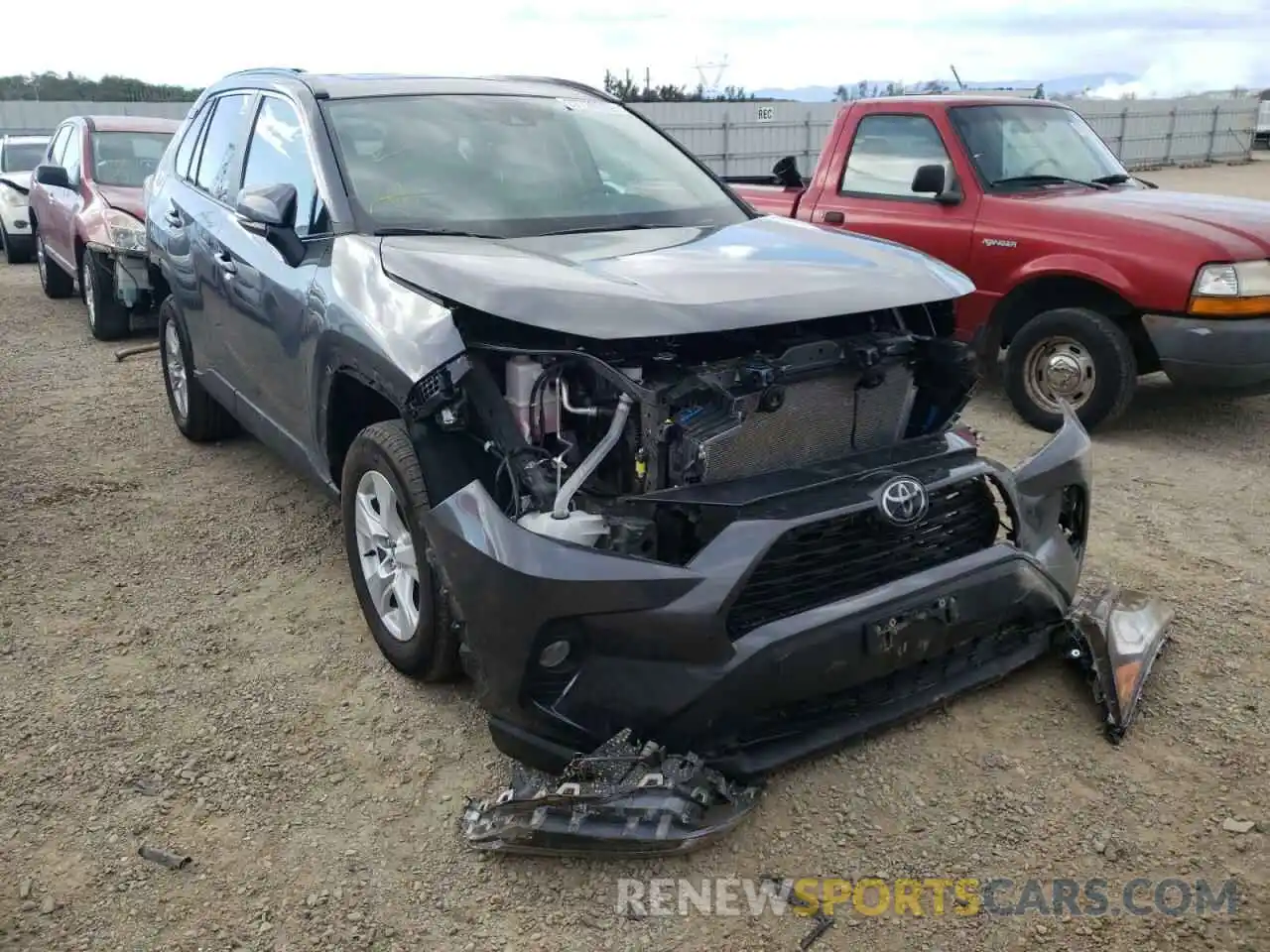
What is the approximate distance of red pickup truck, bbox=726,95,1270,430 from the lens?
5.53m

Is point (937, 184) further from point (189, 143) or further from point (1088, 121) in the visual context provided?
point (1088, 121)

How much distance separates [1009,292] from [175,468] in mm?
4801

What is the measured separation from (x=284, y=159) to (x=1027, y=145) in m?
4.74

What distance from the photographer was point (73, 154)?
31.9ft

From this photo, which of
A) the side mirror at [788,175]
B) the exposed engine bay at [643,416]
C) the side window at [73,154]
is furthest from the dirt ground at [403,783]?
Answer: the side window at [73,154]

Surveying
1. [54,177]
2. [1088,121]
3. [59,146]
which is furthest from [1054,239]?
[1088,121]

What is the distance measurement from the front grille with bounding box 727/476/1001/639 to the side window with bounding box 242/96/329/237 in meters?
2.05

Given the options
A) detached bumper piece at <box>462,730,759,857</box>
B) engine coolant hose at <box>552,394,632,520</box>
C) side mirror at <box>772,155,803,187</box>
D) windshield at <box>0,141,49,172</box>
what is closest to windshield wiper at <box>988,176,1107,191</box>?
side mirror at <box>772,155,803,187</box>

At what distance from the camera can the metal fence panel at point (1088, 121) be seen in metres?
22.5

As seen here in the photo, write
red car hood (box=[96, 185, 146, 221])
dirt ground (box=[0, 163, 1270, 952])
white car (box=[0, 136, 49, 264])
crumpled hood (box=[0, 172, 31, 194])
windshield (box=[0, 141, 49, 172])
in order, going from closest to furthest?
dirt ground (box=[0, 163, 1270, 952]) < red car hood (box=[96, 185, 146, 221]) < crumpled hood (box=[0, 172, 31, 194]) < white car (box=[0, 136, 49, 264]) < windshield (box=[0, 141, 49, 172])

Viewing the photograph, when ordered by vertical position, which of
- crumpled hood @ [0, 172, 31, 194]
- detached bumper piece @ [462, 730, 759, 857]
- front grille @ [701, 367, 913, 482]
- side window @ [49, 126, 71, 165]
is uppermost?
side window @ [49, 126, 71, 165]

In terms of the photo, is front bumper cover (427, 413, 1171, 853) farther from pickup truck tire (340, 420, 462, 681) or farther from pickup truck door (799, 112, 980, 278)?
pickup truck door (799, 112, 980, 278)

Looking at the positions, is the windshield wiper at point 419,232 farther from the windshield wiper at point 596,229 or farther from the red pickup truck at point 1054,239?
the red pickup truck at point 1054,239

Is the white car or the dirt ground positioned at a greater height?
the white car
